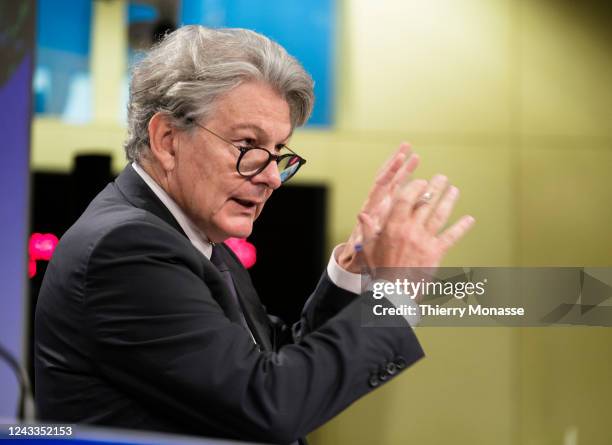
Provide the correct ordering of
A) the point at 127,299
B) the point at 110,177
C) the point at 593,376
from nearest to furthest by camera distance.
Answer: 1. the point at 127,299
2. the point at 110,177
3. the point at 593,376

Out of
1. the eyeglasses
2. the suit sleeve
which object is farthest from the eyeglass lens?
the suit sleeve

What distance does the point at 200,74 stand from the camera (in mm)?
1257

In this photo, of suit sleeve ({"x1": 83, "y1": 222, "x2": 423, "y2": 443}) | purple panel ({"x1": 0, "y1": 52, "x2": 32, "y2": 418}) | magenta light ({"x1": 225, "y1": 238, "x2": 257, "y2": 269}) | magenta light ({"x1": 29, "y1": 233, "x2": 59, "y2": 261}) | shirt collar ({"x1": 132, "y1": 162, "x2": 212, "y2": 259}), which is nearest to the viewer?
suit sleeve ({"x1": 83, "y1": 222, "x2": 423, "y2": 443})

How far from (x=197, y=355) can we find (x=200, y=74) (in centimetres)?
47

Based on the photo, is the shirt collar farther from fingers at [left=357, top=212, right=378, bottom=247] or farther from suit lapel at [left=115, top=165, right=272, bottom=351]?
fingers at [left=357, top=212, right=378, bottom=247]

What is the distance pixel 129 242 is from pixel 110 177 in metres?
1.58

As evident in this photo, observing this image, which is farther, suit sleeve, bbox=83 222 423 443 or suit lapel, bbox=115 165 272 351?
suit lapel, bbox=115 165 272 351

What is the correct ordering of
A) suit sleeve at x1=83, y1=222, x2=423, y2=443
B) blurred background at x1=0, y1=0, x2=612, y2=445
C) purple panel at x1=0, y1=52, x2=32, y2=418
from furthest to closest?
1. blurred background at x1=0, y1=0, x2=612, y2=445
2. purple panel at x1=0, y1=52, x2=32, y2=418
3. suit sleeve at x1=83, y1=222, x2=423, y2=443

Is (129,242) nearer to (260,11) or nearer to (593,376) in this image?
(260,11)

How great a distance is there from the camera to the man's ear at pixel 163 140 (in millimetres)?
1298

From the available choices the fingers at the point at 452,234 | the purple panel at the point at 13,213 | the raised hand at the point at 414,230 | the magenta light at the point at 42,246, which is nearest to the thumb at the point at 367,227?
the raised hand at the point at 414,230

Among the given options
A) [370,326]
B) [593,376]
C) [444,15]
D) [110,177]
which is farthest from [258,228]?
[370,326]

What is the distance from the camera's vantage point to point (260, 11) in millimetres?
2729

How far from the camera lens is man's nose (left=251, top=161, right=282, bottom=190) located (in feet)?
4.28
